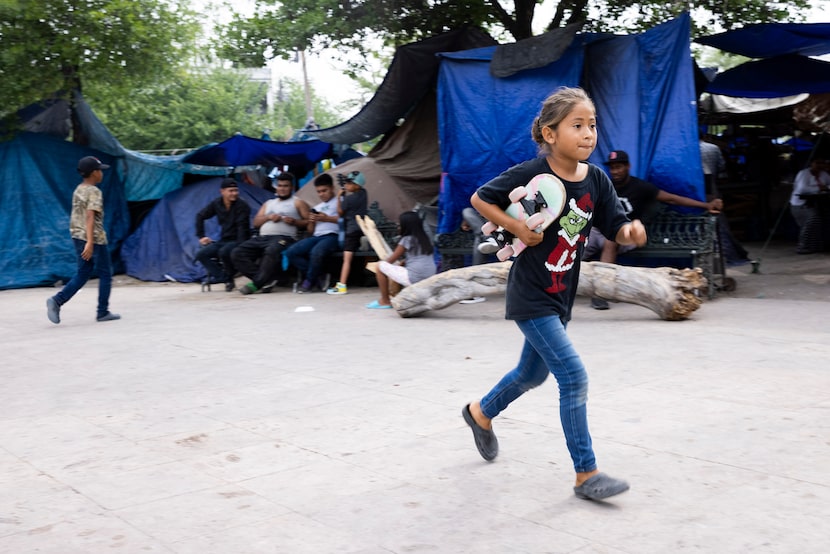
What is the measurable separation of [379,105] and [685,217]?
17.1ft

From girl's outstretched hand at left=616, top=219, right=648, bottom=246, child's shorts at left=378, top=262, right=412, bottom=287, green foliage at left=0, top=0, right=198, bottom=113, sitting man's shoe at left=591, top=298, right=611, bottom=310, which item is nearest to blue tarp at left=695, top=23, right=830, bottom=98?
sitting man's shoe at left=591, top=298, right=611, bottom=310

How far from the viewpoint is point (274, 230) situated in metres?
13.4

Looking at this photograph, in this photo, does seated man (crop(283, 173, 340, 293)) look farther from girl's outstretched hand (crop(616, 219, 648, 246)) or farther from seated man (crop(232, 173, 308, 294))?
girl's outstretched hand (crop(616, 219, 648, 246))

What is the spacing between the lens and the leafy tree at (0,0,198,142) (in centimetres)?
1445

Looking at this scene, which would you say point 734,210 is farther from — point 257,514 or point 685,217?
point 257,514

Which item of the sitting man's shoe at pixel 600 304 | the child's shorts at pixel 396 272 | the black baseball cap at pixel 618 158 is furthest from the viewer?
the child's shorts at pixel 396 272

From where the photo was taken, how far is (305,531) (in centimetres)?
337

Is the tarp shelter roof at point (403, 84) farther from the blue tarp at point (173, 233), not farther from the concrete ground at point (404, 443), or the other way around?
the concrete ground at point (404, 443)

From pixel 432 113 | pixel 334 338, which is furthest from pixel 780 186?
pixel 334 338

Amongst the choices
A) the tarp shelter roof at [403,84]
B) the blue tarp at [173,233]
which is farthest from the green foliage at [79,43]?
the tarp shelter roof at [403,84]

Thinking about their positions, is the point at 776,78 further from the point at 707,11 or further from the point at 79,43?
the point at 79,43

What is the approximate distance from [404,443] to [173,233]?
41.8 feet

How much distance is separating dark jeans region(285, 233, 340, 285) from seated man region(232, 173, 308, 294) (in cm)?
25

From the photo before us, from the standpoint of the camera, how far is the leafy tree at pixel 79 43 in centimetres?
1445
